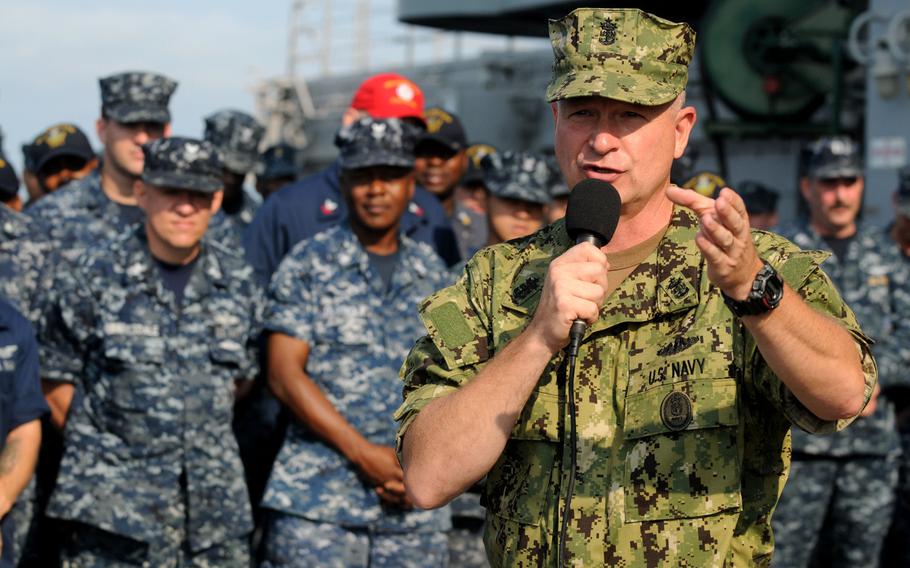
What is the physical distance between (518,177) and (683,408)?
352 cm

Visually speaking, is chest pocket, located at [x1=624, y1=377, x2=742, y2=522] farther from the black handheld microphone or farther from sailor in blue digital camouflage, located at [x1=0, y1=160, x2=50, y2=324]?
sailor in blue digital camouflage, located at [x1=0, y1=160, x2=50, y2=324]

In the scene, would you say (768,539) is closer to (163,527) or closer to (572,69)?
(572,69)

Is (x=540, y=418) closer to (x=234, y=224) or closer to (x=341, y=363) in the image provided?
(x=341, y=363)

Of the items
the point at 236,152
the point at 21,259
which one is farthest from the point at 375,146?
the point at 236,152

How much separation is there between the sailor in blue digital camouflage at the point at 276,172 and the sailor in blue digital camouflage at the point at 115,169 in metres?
3.25

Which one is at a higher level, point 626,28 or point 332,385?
point 626,28

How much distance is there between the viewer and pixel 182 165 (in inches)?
202

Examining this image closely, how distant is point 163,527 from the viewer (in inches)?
191

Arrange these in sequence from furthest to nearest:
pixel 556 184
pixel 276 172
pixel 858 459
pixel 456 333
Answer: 1. pixel 276 172
2. pixel 556 184
3. pixel 858 459
4. pixel 456 333

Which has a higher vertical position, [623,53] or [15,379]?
[623,53]

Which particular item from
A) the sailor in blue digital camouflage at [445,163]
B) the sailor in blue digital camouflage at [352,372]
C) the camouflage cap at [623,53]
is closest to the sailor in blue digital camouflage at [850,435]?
the sailor in blue digital camouflage at [445,163]

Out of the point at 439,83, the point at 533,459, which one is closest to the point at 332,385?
the point at 533,459

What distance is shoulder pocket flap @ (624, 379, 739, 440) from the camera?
2.38 metres

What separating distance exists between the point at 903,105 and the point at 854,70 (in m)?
1.27
